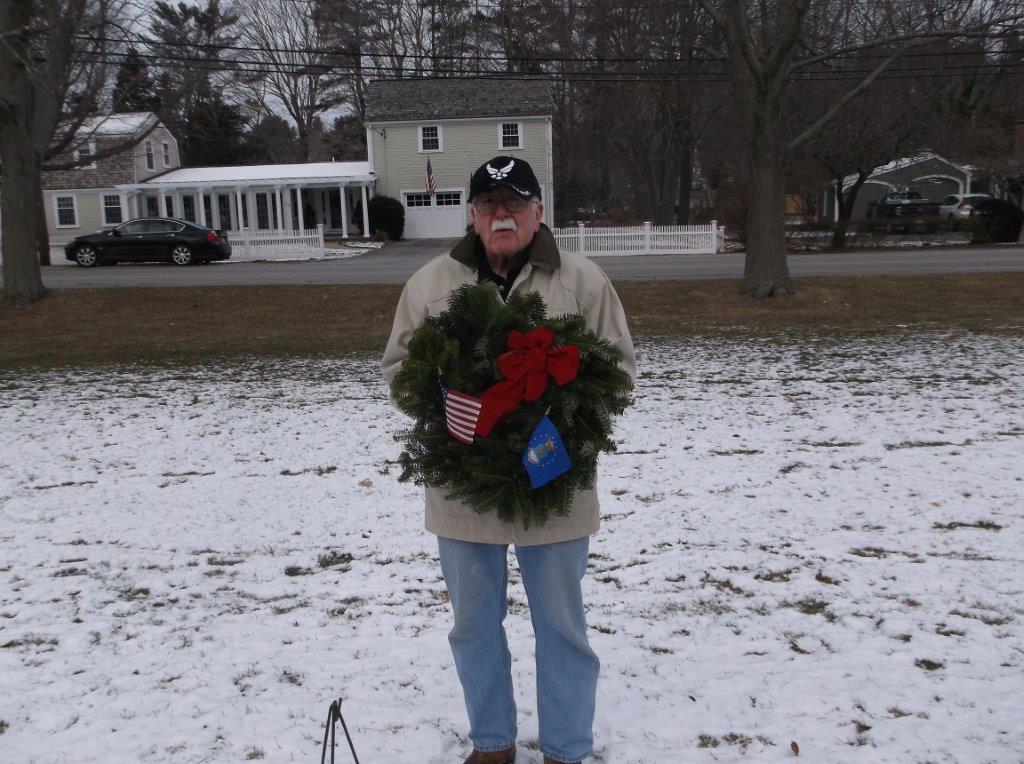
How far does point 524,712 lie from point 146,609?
2090 mm

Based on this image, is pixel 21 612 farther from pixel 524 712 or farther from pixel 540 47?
pixel 540 47

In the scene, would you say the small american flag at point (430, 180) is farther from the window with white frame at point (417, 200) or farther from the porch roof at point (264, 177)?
the porch roof at point (264, 177)

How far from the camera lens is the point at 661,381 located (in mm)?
9844

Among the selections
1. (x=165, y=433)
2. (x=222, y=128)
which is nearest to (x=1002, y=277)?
(x=165, y=433)

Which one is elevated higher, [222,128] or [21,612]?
[222,128]

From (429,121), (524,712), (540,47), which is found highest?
(540,47)

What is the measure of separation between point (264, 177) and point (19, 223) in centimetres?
2295

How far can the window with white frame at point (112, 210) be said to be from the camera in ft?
130

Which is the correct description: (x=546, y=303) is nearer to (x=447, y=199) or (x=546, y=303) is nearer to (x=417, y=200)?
(x=447, y=199)

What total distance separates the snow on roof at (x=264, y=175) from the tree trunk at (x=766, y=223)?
2427 cm

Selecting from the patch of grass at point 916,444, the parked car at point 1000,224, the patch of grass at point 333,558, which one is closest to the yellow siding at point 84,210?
the parked car at point 1000,224

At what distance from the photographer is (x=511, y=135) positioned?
38.2m

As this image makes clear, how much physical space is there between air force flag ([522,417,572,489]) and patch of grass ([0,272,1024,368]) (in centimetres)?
1004

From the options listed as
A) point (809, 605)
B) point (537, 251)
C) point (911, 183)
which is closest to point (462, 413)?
point (537, 251)
